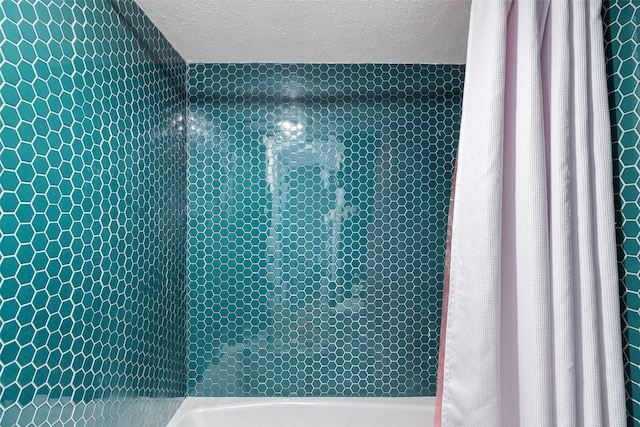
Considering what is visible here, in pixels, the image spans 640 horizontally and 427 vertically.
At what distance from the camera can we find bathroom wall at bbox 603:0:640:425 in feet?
3.25

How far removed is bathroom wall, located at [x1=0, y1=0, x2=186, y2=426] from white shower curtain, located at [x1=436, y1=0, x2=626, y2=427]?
3.42 feet

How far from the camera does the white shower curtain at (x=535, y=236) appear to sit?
1.00m

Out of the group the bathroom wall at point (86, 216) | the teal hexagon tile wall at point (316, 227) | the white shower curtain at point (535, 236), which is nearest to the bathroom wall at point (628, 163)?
the white shower curtain at point (535, 236)

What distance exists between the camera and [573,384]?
990mm

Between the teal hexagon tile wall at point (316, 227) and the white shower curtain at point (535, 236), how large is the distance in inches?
31.5

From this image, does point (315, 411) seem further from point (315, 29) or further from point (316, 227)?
point (315, 29)

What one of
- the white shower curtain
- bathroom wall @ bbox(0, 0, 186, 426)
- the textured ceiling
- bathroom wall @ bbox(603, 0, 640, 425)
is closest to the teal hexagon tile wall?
the textured ceiling

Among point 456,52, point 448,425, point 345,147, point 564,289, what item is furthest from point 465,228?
point 456,52

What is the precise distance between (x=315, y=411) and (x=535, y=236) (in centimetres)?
135

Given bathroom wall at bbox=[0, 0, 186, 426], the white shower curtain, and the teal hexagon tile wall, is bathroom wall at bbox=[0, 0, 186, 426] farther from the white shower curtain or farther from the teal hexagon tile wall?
the white shower curtain

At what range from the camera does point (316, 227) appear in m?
1.96

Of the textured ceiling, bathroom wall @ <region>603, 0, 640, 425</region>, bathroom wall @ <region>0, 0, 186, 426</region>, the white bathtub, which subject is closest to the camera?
bathroom wall @ <region>0, 0, 186, 426</region>

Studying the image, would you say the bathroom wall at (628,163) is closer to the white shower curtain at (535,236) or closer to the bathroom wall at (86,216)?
the white shower curtain at (535,236)

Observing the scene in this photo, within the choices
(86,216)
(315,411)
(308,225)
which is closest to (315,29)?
(308,225)
